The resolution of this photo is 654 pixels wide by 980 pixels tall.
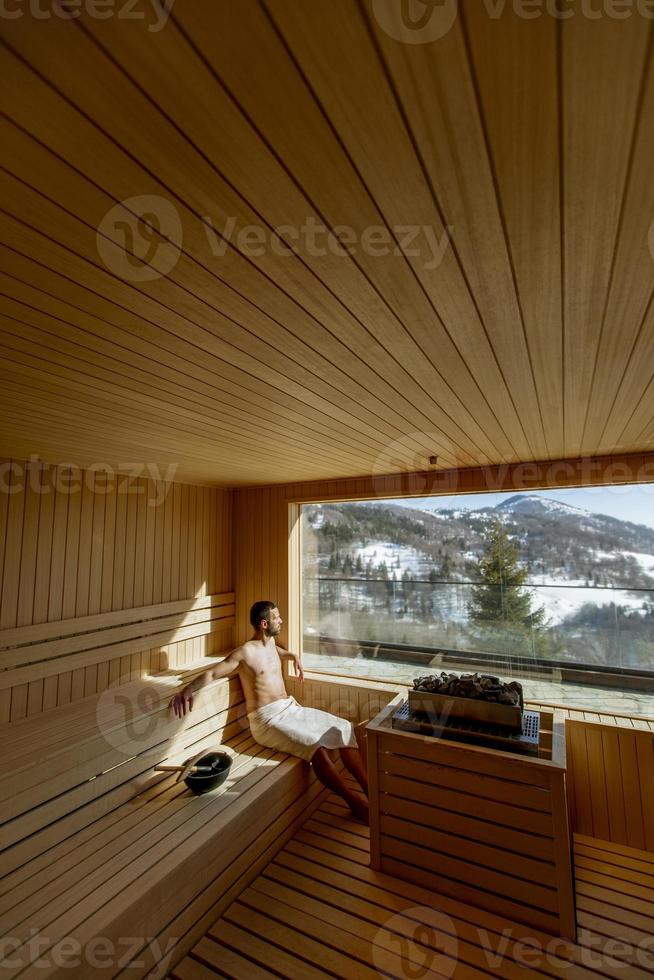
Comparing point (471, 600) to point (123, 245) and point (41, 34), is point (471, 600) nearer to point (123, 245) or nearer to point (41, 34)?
point (123, 245)

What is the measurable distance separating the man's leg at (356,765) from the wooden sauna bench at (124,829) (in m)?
0.30

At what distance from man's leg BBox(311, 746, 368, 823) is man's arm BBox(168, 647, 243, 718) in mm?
894

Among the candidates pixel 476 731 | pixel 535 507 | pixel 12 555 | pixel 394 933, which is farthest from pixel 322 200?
pixel 535 507

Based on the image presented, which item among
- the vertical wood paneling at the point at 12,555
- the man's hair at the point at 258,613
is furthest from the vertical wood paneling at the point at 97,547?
the man's hair at the point at 258,613

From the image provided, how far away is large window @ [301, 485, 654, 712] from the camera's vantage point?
4340 mm

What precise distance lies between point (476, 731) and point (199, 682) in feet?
6.29

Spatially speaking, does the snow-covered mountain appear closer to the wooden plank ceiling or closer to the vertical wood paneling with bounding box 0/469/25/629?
the wooden plank ceiling

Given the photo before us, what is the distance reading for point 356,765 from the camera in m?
3.47

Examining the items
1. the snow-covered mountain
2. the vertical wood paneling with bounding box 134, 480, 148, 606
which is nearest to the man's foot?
the vertical wood paneling with bounding box 134, 480, 148, 606

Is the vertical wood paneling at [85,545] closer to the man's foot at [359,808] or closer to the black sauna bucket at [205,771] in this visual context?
the black sauna bucket at [205,771]

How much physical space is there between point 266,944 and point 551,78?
320 centimetres

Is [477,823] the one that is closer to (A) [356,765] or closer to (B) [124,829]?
(A) [356,765]

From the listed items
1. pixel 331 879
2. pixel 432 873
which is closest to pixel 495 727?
pixel 432 873

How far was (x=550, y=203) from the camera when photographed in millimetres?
892
